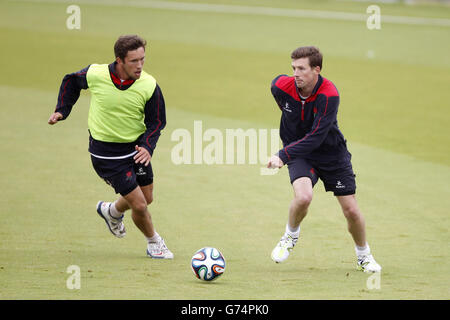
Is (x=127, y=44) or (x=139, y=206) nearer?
(x=127, y=44)

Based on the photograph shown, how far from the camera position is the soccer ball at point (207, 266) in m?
7.39

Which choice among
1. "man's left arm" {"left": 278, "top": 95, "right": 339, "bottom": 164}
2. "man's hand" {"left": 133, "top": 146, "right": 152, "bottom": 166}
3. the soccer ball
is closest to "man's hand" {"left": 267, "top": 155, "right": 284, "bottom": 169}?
"man's left arm" {"left": 278, "top": 95, "right": 339, "bottom": 164}

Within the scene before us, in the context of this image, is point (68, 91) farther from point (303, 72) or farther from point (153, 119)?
point (303, 72)

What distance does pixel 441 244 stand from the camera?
30.1 feet

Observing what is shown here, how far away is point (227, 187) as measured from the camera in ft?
38.8

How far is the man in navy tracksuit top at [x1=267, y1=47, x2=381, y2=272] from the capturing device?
7.73m

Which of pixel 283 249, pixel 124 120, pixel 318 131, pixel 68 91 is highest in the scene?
pixel 68 91

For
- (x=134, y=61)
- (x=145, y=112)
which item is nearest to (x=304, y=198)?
(x=145, y=112)

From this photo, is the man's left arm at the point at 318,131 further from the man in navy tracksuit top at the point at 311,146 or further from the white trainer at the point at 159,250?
the white trainer at the point at 159,250

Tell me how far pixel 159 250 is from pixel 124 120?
149 centimetres

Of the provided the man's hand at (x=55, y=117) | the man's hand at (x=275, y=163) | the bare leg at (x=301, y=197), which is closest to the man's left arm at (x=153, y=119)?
the man's hand at (x=55, y=117)

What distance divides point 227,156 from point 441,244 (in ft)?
17.5

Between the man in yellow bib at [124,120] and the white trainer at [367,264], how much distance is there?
2065 mm

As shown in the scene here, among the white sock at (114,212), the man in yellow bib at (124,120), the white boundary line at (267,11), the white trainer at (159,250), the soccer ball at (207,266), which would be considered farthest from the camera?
the white boundary line at (267,11)
